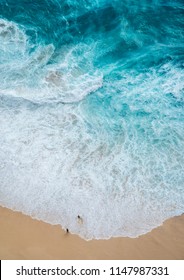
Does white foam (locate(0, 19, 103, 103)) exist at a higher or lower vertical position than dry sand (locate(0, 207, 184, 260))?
higher

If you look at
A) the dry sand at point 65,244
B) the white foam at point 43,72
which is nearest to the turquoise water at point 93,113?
the white foam at point 43,72

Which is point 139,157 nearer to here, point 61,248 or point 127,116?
point 127,116

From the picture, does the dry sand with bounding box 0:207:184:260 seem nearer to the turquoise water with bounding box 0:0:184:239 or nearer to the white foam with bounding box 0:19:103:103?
the turquoise water with bounding box 0:0:184:239

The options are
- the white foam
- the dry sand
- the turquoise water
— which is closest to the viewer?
the dry sand

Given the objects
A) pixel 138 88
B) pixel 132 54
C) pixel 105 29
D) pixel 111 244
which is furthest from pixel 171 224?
pixel 105 29

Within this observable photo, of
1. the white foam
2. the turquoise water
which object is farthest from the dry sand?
the white foam

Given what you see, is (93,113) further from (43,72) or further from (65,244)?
(65,244)
